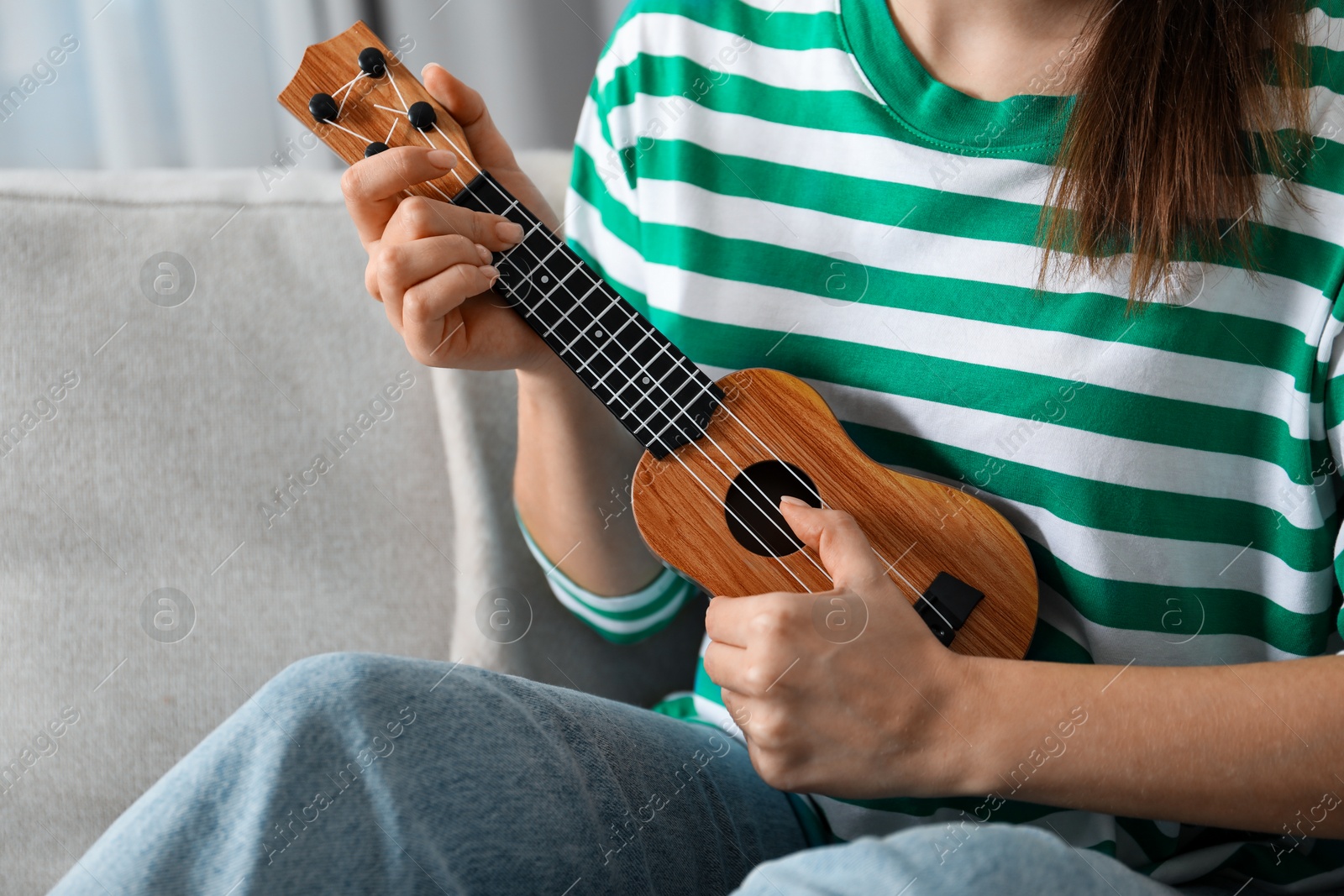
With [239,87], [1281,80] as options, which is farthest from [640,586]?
[239,87]

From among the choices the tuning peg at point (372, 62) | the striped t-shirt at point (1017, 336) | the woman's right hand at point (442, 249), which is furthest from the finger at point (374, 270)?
the striped t-shirt at point (1017, 336)

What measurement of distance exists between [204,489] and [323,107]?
0.38m

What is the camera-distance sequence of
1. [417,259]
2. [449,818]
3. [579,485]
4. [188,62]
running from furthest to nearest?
[188,62] → [579,485] → [417,259] → [449,818]

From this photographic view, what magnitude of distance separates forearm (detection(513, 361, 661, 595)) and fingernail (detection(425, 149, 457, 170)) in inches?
7.3

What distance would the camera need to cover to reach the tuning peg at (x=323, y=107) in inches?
26.9

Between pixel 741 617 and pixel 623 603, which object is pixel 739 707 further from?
pixel 623 603

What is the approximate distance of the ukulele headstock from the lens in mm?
697

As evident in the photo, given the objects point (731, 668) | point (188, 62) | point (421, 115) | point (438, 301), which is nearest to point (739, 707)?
point (731, 668)

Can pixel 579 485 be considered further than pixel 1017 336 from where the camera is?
Yes

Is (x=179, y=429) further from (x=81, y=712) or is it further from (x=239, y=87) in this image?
(x=239, y=87)

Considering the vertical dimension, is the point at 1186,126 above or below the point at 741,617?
above

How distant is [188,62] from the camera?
140cm

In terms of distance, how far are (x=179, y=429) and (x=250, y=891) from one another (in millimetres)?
506

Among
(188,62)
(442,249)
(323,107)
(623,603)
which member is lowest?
(623,603)
